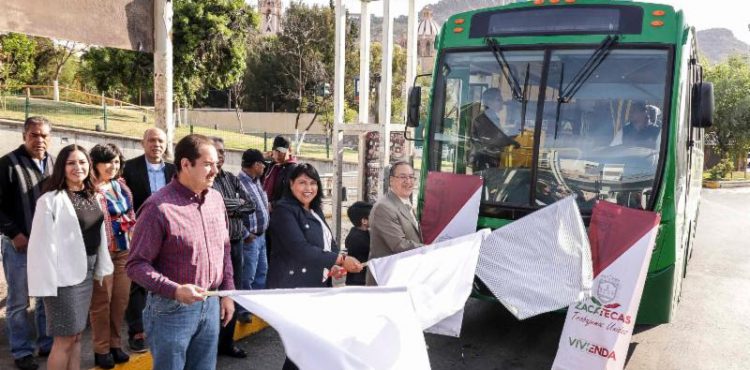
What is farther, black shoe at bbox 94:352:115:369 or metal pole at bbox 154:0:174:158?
metal pole at bbox 154:0:174:158

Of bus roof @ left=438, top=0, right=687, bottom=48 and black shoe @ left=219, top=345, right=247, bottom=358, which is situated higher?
bus roof @ left=438, top=0, right=687, bottom=48

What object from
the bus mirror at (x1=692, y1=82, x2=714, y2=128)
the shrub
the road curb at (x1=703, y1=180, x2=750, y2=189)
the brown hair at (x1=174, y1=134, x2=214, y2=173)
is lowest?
the road curb at (x1=703, y1=180, x2=750, y2=189)

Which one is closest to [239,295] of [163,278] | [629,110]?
[163,278]

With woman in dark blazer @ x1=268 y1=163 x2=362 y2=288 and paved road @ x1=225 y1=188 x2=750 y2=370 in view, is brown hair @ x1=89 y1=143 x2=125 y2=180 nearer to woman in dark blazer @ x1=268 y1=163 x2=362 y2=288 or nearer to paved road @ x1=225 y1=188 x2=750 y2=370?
woman in dark blazer @ x1=268 y1=163 x2=362 y2=288

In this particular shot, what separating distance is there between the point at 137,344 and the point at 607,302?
3.76 meters

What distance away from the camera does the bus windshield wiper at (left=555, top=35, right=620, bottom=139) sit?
19.1 ft

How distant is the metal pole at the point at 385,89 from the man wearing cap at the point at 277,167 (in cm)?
182

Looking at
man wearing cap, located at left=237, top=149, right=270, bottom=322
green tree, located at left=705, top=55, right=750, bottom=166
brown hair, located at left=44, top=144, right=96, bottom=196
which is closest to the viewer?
brown hair, located at left=44, top=144, right=96, bottom=196

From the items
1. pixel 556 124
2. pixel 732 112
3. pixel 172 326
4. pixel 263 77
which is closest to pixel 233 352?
pixel 172 326

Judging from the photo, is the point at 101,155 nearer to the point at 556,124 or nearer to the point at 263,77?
the point at 556,124

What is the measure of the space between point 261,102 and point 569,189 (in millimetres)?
48920

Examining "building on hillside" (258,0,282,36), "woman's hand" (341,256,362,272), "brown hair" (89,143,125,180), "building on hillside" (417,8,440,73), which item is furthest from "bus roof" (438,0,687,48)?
"building on hillside" (417,8,440,73)

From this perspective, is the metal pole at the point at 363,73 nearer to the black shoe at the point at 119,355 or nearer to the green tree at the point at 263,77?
the black shoe at the point at 119,355

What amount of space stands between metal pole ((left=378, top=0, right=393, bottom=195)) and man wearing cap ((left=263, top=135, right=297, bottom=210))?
5.98 ft
